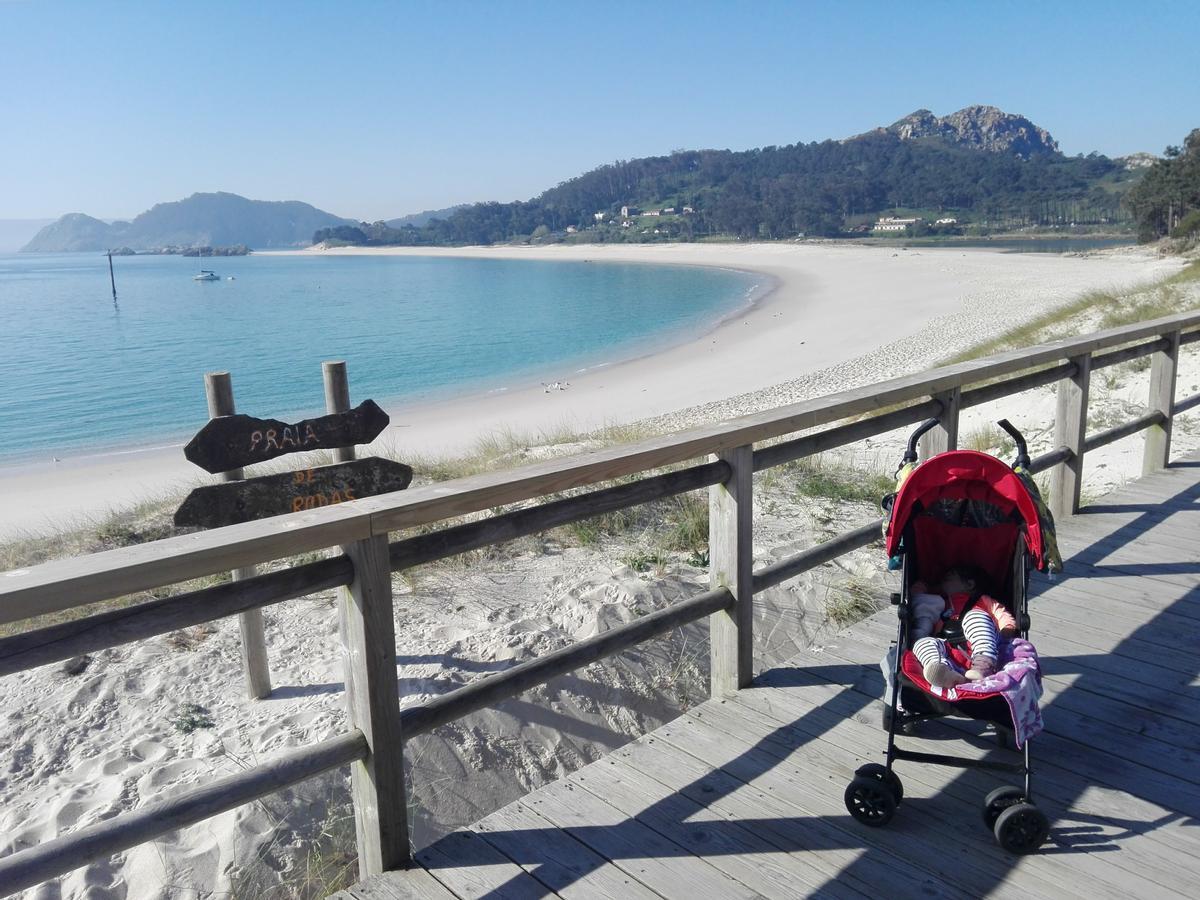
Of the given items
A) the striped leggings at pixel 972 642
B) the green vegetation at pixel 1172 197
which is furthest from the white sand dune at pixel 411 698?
the green vegetation at pixel 1172 197

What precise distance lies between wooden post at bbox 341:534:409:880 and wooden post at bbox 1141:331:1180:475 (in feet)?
16.7

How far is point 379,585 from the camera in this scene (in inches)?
88.0

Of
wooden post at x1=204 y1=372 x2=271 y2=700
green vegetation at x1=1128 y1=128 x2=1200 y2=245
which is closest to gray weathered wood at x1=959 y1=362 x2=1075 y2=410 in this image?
A: wooden post at x1=204 y1=372 x2=271 y2=700

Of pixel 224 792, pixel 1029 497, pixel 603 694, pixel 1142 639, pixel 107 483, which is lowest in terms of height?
pixel 107 483

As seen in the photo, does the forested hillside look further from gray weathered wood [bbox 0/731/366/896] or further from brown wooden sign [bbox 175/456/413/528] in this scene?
gray weathered wood [bbox 0/731/366/896]

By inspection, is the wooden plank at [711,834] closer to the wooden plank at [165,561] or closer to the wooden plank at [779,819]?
the wooden plank at [779,819]

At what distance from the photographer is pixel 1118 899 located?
7.34 ft

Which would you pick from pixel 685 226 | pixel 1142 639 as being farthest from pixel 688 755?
pixel 685 226

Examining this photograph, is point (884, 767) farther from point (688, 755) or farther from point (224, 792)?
point (224, 792)

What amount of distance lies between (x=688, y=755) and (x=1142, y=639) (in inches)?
78.4

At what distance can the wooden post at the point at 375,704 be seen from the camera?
2.22 m

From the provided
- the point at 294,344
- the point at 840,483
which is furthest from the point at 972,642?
the point at 294,344

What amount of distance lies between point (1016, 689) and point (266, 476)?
2920 millimetres

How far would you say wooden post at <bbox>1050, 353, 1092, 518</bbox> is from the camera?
4.93 m
